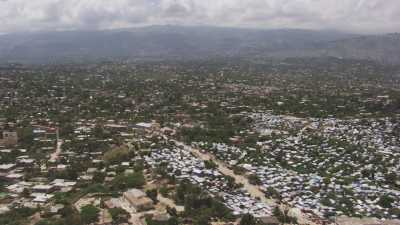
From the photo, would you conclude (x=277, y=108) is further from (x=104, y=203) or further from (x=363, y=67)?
(x=363, y=67)

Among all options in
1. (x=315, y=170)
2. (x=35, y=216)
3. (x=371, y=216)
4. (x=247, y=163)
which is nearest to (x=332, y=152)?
(x=315, y=170)

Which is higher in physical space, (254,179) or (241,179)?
(254,179)

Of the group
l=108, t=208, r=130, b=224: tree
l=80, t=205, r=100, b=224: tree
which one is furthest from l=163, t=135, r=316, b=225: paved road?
l=80, t=205, r=100, b=224: tree

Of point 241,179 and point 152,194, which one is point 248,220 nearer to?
point 152,194

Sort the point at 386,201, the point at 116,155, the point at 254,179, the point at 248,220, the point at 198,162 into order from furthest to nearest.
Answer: the point at 116,155, the point at 198,162, the point at 254,179, the point at 386,201, the point at 248,220

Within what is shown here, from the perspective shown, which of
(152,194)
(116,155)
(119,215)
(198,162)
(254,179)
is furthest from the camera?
(116,155)

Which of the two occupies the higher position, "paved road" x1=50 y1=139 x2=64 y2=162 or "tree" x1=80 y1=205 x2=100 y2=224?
"tree" x1=80 y1=205 x2=100 y2=224

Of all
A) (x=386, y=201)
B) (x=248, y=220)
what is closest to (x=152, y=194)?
(x=248, y=220)

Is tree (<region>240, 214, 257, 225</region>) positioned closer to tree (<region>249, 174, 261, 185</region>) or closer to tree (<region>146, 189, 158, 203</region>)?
tree (<region>146, 189, 158, 203</region>)
